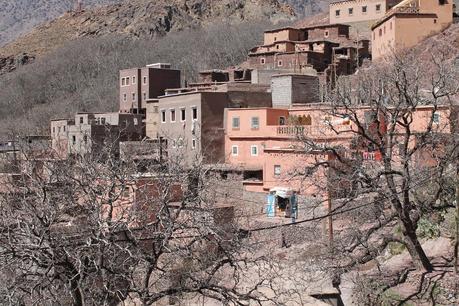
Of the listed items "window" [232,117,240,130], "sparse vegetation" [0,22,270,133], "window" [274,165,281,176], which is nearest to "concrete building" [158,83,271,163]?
"window" [232,117,240,130]

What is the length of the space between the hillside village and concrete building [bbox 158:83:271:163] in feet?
0.22

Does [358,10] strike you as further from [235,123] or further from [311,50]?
[235,123]

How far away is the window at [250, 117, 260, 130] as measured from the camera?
103 feet

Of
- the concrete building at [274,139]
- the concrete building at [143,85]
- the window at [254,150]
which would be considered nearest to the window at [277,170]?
the concrete building at [274,139]

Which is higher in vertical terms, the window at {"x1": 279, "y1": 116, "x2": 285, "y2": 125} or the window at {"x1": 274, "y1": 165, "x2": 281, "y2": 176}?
the window at {"x1": 279, "y1": 116, "x2": 285, "y2": 125}

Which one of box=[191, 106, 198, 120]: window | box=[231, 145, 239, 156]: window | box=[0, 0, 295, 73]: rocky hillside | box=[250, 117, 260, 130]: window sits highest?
box=[0, 0, 295, 73]: rocky hillside

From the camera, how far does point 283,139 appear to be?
2981 centimetres

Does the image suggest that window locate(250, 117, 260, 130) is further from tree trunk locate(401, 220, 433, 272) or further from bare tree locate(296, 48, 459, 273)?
tree trunk locate(401, 220, 433, 272)

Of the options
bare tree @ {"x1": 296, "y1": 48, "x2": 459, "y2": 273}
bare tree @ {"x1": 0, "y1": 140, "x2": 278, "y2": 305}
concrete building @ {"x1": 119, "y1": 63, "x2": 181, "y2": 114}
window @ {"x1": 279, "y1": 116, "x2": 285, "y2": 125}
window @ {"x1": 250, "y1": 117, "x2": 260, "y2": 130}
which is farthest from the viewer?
concrete building @ {"x1": 119, "y1": 63, "x2": 181, "y2": 114}

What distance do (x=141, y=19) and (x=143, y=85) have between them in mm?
80128

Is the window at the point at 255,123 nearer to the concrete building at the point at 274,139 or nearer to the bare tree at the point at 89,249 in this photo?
the concrete building at the point at 274,139

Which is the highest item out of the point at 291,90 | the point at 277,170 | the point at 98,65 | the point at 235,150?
the point at 98,65

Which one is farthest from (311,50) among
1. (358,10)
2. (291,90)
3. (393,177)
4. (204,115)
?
(393,177)

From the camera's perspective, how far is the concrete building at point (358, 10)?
63.4m
